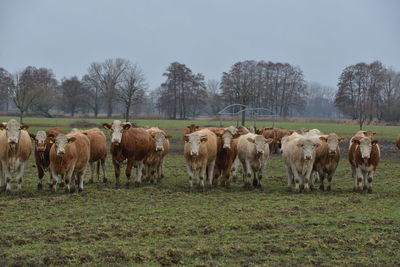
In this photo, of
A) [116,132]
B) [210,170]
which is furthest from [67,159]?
[210,170]

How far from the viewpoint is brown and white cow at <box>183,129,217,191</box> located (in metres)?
14.8

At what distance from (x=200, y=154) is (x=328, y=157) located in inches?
160

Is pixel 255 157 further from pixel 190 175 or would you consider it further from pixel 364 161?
pixel 364 161

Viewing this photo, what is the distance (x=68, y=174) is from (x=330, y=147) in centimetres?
789

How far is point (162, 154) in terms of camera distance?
17125mm

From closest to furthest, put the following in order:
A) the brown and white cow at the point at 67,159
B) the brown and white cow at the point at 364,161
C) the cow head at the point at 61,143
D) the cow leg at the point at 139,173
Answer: the cow head at the point at 61,143
the brown and white cow at the point at 67,159
the brown and white cow at the point at 364,161
the cow leg at the point at 139,173

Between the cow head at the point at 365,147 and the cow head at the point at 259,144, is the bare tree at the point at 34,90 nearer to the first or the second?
the cow head at the point at 259,144

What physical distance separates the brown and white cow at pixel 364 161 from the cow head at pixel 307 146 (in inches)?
53.8

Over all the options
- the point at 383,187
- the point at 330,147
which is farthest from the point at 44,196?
the point at 383,187

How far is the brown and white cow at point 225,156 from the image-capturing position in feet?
52.1

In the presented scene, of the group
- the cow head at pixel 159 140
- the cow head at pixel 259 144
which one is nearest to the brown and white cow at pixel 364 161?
the cow head at pixel 259 144

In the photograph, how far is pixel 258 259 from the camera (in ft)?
24.6

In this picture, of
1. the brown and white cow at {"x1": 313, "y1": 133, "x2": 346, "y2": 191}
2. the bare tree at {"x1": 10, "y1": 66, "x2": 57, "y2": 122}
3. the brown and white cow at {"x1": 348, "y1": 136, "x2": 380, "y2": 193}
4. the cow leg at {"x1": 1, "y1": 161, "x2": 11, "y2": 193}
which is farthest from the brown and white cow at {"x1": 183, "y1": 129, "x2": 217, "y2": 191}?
the bare tree at {"x1": 10, "y1": 66, "x2": 57, "y2": 122}

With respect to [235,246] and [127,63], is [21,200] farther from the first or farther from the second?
[127,63]
